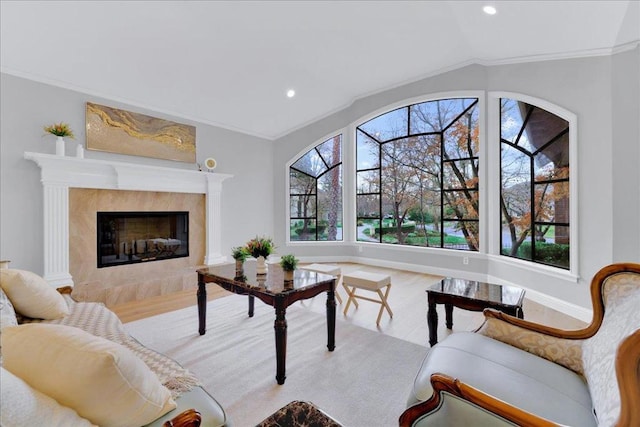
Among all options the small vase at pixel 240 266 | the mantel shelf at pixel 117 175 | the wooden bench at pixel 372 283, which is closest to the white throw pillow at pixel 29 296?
the small vase at pixel 240 266

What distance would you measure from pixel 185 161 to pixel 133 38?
1954 millimetres

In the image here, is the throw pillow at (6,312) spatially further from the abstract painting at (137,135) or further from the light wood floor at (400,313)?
the abstract painting at (137,135)

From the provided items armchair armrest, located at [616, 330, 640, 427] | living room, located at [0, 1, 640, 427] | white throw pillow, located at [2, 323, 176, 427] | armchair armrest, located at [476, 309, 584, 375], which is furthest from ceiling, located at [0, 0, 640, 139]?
white throw pillow, located at [2, 323, 176, 427]

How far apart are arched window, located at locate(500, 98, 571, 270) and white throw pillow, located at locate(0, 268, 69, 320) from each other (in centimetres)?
509

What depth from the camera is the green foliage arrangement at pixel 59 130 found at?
3.64 meters

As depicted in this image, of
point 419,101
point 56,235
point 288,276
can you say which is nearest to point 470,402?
point 288,276

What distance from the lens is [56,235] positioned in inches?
147

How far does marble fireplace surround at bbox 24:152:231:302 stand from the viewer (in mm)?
3674

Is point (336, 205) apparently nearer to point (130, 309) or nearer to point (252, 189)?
point (252, 189)

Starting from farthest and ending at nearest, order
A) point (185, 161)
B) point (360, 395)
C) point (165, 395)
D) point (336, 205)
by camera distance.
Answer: point (336, 205), point (185, 161), point (360, 395), point (165, 395)

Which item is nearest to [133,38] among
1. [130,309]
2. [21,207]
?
[21,207]

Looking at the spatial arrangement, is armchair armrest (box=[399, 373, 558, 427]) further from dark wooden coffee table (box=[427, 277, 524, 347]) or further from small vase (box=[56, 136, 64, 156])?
small vase (box=[56, 136, 64, 156])

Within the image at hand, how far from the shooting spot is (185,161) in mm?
5062

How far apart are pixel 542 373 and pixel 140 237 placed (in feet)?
16.5
